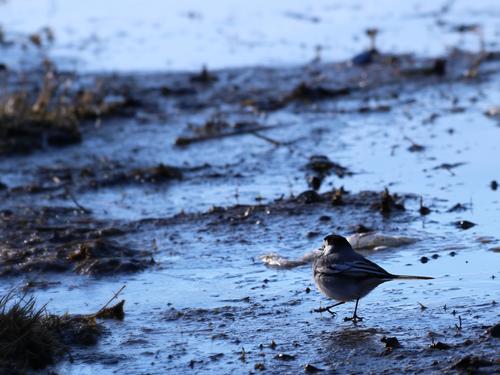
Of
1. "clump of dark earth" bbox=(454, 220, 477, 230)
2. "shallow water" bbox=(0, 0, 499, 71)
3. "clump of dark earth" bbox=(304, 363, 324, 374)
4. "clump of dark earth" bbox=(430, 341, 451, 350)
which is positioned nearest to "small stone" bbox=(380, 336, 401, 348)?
"clump of dark earth" bbox=(430, 341, 451, 350)

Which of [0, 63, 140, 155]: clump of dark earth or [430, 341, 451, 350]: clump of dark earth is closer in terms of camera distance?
[430, 341, 451, 350]: clump of dark earth

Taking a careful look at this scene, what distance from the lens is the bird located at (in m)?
6.20

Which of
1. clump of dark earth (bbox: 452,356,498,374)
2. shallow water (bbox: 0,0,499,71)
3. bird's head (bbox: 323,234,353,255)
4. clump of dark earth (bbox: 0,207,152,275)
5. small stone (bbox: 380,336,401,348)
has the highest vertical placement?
shallow water (bbox: 0,0,499,71)

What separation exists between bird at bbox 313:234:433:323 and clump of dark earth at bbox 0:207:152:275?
71.3 inches

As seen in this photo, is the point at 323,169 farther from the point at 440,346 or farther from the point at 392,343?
the point at 440,346

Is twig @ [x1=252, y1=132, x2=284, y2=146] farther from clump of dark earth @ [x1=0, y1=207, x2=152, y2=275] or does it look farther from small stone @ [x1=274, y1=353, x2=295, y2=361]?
small stone @ [x1=274, y1=353, x2=295, y2=361]

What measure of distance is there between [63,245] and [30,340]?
9.19ft

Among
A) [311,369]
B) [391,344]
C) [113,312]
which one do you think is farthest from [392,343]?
[113,312]

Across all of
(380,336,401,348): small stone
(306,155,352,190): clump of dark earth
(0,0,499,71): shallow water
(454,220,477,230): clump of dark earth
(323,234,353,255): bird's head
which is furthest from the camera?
(0,0,499,71): shallow water

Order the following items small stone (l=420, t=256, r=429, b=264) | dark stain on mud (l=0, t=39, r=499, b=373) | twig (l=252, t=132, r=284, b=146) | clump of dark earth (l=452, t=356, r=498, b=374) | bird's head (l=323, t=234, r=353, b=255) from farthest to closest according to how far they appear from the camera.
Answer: twig (l=252, t=132, r=284, b=146)
small stone (l=420, t=256, r=429, b=264)
bird's head (l=323, t=234, r=353, b=255)
dark stain on mud (l=0, t=39, r=499, b=373)
clump of dark earth (l=452, t=356, r=498, b=374)

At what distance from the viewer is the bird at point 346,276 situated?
20.3 feet

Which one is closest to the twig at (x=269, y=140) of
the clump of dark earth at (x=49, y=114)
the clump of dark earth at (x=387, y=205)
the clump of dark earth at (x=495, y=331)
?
the clump of dark earth at (x=49, y=114)

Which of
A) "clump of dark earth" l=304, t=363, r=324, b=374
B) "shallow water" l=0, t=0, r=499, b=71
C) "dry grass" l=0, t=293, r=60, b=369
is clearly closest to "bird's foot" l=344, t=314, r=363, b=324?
"clump of dark earth" l=304, t=363, r=324, b=374

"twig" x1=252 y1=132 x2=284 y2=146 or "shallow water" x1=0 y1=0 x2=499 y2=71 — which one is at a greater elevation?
"shallow water" x1=0 y1=0 x2=499 y2=71
